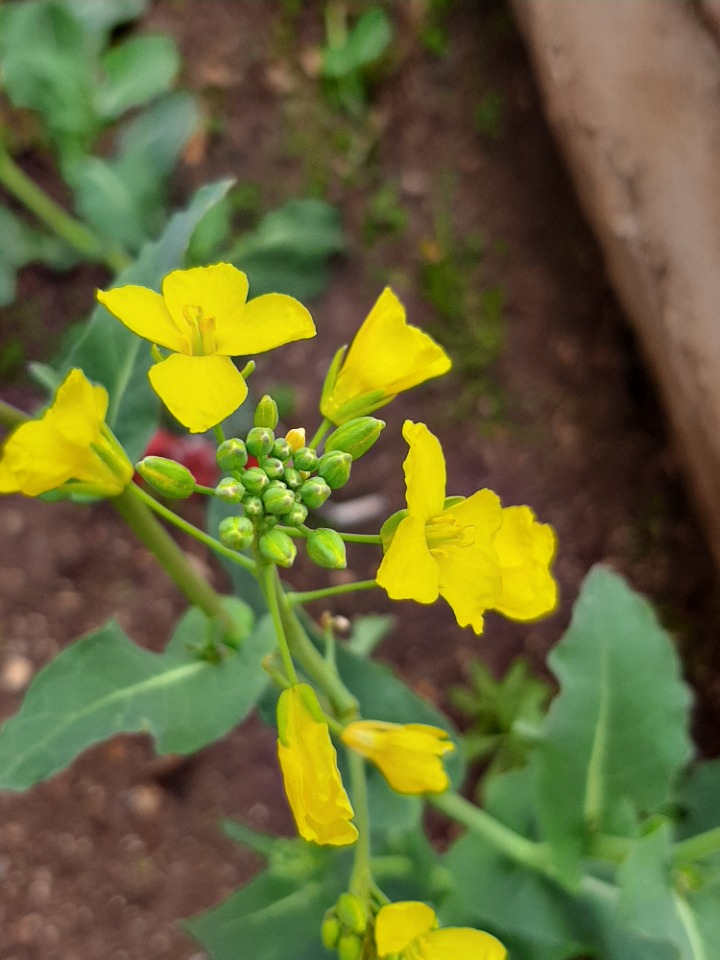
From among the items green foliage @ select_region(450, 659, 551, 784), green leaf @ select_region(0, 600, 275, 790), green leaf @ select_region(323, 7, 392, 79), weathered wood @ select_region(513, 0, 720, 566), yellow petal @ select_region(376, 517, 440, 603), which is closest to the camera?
yellow petal @ select_region(376, 517, 440, 603)

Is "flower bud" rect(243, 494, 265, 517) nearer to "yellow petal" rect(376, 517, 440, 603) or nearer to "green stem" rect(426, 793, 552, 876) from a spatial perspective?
"yellow petal" rect(376, 517, 440, 603)

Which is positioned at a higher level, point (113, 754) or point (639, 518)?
point (639, 518)

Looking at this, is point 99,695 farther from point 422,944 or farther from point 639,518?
point 639,518

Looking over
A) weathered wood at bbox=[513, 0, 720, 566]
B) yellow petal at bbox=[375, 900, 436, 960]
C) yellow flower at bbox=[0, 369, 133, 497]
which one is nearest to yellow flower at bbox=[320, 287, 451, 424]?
yellow flower at bbox=[0, 369, 133, 497]

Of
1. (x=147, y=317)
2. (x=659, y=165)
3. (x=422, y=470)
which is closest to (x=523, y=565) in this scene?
(x=422, y=470)

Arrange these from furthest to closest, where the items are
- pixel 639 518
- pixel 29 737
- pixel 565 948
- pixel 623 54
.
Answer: pixel 639 518 < pixel 623 54 < pixel 565 948 < pixel 29 737

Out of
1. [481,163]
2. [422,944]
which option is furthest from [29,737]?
[481,163]

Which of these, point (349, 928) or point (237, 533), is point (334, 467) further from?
point (349, 928)
